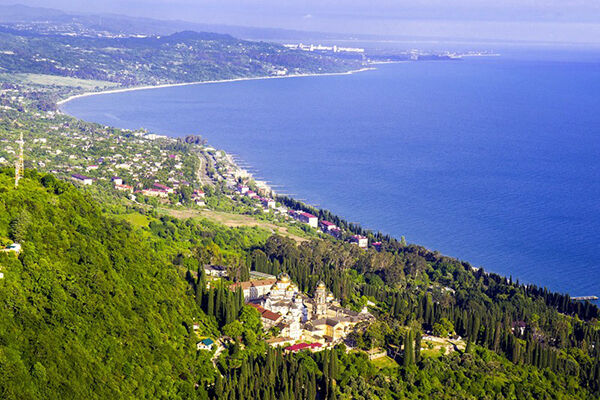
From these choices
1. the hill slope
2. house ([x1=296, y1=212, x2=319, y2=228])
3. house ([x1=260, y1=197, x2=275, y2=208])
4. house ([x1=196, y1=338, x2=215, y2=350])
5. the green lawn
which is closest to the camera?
the hill slope

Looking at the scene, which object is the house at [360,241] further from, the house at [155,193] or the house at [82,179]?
the house at [82,179]

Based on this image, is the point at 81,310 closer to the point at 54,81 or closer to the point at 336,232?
the point at 336,232

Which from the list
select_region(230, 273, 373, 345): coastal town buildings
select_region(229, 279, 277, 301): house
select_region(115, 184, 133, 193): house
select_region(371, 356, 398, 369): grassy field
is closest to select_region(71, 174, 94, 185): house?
select_region(115, 184, 133, 193): house

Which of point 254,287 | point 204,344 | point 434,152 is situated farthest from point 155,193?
point 434,152

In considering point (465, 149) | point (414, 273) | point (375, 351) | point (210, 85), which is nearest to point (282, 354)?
point (375, 351)

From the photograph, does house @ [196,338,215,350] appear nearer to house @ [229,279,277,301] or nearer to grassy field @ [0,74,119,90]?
house @ [229,279,277,301]

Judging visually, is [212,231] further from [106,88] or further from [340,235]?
[106,88]

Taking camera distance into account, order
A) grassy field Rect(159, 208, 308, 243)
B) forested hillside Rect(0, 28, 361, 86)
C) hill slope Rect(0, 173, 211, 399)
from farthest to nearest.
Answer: forested hillside Rect(0, 28, 361, 86) < grassy field Rect(159, 208, 308, 243) < hill slope Rect(0, 173, 211, 399)
